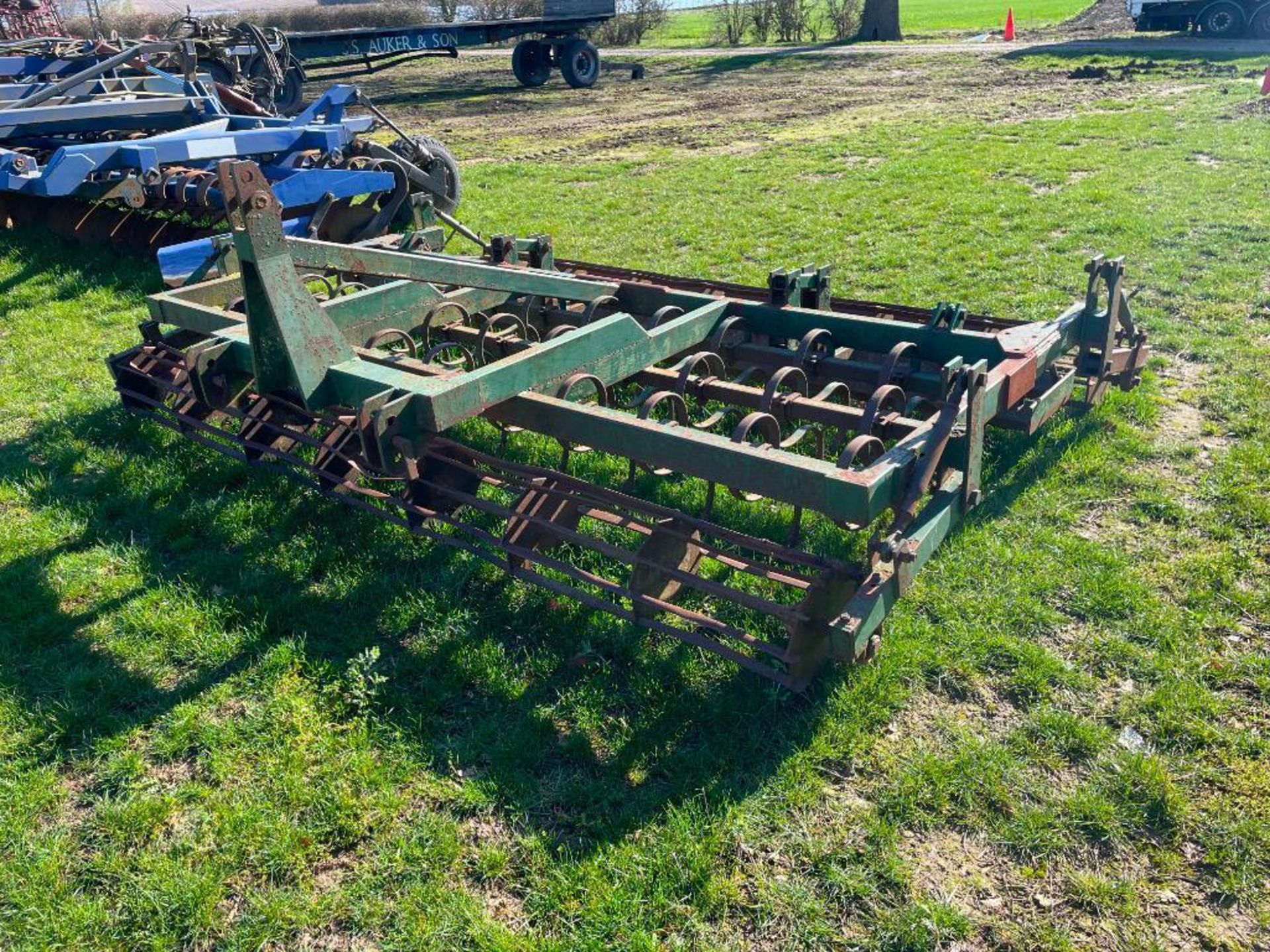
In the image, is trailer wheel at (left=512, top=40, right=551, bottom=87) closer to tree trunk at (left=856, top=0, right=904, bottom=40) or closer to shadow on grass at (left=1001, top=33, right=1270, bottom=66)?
shadow on grass at (left=1001, top=33, right=1270, bottom=66)

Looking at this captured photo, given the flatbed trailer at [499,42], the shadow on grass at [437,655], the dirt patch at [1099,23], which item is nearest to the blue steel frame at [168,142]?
the shadow on grass at [437,655]

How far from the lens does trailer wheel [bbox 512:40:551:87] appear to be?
2017 centimetres

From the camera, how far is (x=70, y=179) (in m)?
6.05

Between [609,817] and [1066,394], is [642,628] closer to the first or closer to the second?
[609,817]

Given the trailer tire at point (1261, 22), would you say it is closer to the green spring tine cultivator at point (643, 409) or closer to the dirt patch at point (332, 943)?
the green spring tine cultivator at point (643, 409)

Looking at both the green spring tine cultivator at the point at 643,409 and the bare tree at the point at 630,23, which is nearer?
the green spring tine cultivator at the point at 643,409

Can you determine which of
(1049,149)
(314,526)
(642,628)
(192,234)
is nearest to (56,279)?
(192,234)

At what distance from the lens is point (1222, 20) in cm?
2108

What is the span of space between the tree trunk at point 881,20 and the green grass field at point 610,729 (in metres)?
23.9

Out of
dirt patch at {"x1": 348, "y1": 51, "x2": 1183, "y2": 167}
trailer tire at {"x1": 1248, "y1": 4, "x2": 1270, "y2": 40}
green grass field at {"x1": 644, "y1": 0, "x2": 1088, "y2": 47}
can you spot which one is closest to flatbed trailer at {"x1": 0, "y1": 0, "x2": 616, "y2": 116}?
dirt patch at {"x1": 348, "y1": 51, "x2": 1183, "y2": 167}

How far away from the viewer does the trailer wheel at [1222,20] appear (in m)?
20.8

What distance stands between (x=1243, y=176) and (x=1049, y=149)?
7.40ft

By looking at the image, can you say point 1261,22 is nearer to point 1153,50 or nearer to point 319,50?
point 1153,50

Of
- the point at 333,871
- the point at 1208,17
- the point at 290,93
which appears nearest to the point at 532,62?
the point at 290,93
